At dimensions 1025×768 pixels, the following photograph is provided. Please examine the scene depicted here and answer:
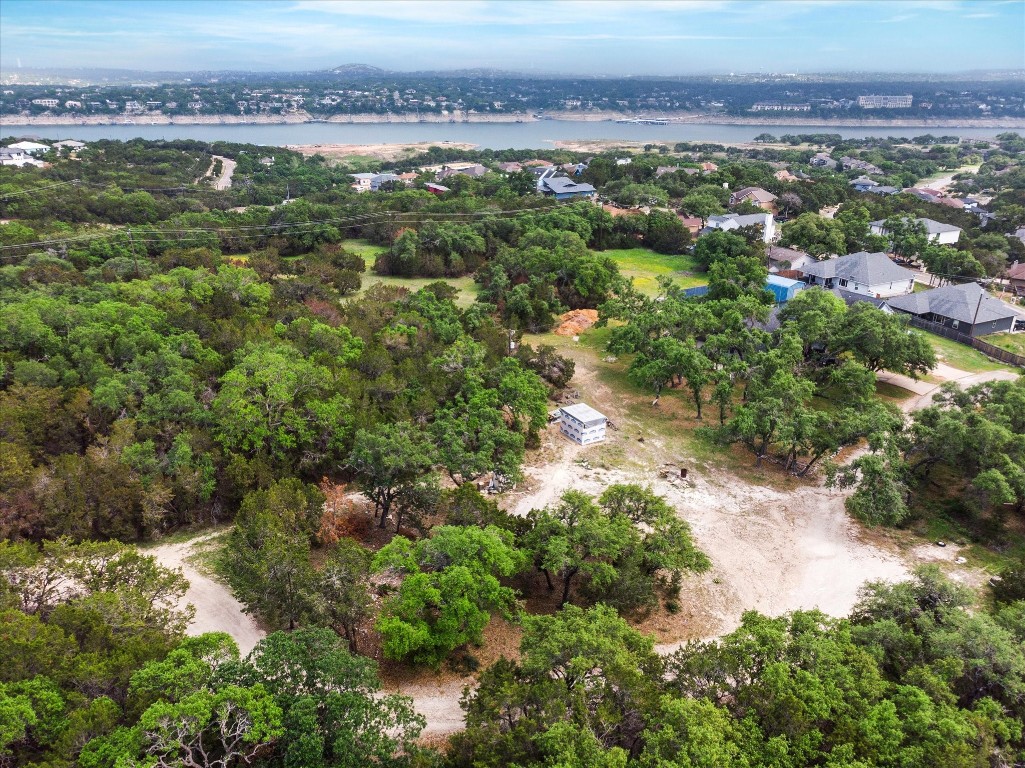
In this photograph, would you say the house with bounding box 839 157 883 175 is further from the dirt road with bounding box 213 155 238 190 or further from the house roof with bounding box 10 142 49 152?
the house roof with bounding box 10 142 49 152

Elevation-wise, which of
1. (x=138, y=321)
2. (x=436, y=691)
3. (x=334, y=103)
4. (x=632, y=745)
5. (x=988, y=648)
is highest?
(x=334, y=103)


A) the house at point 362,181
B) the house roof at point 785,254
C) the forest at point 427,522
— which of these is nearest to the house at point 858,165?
the house roof at point 785,254

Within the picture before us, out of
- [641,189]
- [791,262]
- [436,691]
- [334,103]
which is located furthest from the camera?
[334,103]

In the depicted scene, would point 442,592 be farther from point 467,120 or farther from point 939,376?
point 467,120

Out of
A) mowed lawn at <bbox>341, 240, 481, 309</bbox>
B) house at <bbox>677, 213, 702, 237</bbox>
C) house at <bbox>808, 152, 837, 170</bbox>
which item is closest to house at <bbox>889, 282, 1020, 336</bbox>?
house at <bbox>677, 213, 702, 237</bbox>

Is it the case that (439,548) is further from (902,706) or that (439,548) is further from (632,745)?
A: (902,706)

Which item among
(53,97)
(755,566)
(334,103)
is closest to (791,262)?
(755,566)

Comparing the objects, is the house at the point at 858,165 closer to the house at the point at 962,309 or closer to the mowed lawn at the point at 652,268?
the mowed lawn at the point at 652,268

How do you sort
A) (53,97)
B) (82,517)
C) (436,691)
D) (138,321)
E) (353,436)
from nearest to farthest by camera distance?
(436,691) → (82,517) → (353,436) → (138,321) → (53,97)
